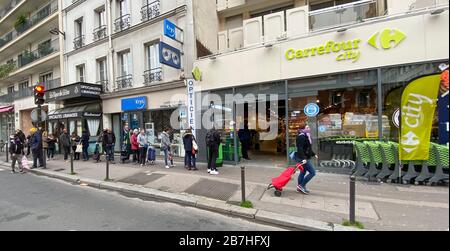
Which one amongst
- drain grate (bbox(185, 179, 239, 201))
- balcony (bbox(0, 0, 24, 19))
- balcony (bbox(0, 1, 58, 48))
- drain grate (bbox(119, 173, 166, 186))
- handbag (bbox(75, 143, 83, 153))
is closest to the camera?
drain grate (bbox(185, 179, 239, 201))

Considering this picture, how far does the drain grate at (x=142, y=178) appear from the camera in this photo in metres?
7.71

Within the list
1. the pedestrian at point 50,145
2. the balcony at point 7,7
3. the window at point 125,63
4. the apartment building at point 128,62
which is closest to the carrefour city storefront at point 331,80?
the apartment building at point 128,62

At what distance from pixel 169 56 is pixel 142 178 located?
17.1 ft

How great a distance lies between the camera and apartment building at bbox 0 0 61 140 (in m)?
18.4

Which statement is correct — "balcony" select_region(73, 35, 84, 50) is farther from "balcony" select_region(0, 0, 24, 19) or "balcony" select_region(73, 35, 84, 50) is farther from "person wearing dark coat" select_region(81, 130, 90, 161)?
"balcony" select_region(0, 0, 24, 19)

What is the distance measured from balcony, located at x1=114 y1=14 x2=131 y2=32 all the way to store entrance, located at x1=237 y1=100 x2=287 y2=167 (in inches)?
318

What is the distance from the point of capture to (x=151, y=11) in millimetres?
12312

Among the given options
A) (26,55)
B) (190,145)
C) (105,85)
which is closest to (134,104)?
(105,85)

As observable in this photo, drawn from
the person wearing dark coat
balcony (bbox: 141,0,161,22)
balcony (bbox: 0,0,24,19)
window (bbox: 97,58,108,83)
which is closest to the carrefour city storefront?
balcony (bbox: 141,0,161,22)

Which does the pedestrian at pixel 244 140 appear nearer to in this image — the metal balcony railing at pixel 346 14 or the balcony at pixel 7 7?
the metal balcony railing at pixel 346 14

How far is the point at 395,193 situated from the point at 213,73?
24.6 feet

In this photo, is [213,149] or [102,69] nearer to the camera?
[213,149]

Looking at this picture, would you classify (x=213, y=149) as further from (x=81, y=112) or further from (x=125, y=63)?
(x=81, y=112)

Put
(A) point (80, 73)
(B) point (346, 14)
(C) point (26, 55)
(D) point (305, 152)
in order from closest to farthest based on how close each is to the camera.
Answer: (D) point (305, 152)
(B) point (346, 14)
(A) point (80, 73)
(C) point (26, 55)
